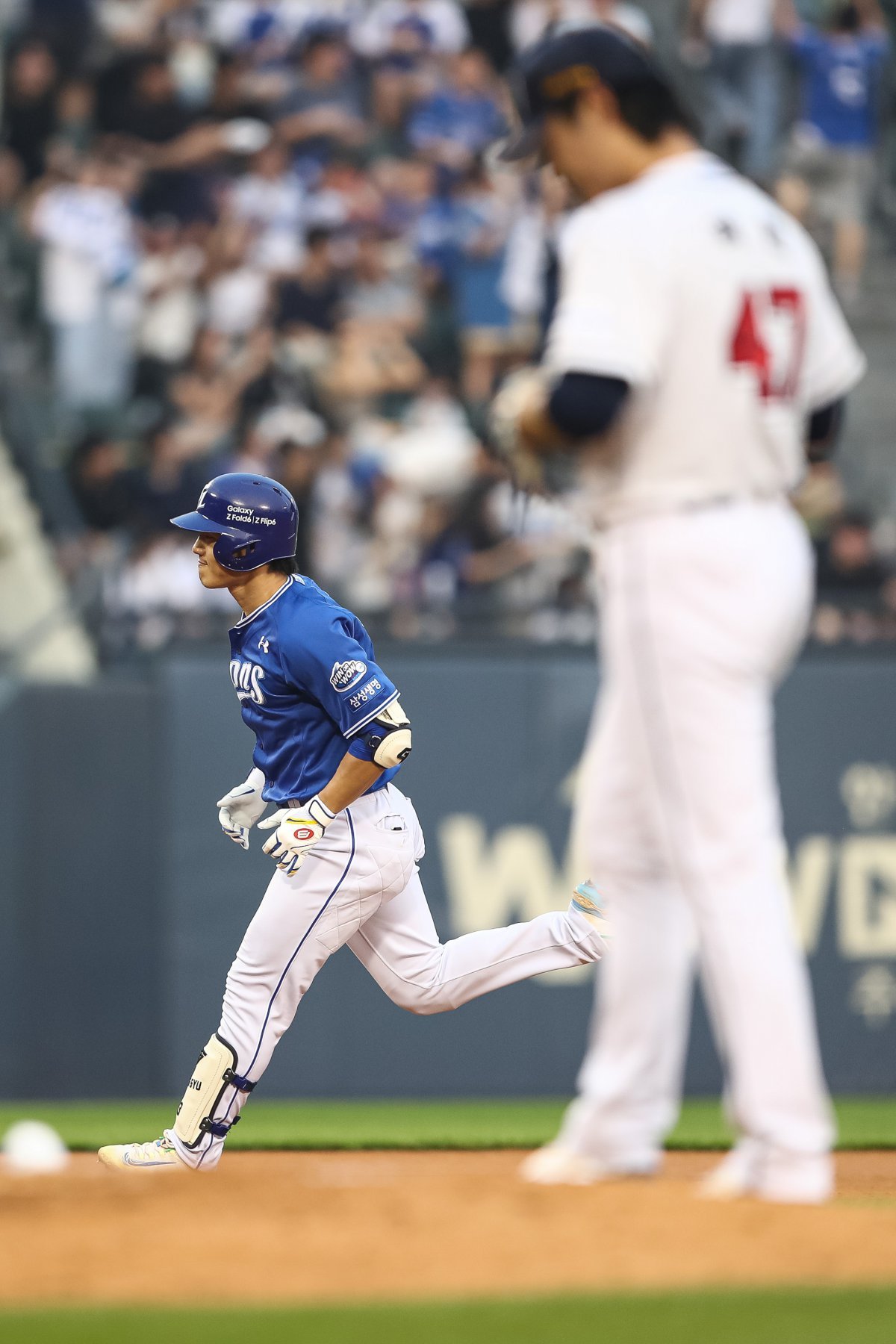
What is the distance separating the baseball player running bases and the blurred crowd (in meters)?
4.42

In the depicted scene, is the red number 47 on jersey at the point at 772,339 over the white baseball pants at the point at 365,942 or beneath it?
over

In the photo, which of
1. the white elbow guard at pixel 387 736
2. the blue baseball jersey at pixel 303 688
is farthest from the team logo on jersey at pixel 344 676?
the white elbow guard at pixel 387 736

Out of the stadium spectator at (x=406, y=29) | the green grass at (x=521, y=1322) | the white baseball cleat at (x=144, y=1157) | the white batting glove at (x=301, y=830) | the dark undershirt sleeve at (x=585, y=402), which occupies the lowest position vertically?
the white baseball cleat at (x=144, y=1157)

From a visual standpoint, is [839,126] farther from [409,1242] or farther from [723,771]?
[409,1242]

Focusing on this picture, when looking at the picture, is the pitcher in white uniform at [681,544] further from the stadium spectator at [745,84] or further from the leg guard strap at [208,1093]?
the stadium spectator at [745,84]

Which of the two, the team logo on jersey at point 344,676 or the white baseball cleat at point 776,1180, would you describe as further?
the team logo on jersey at point 344,676

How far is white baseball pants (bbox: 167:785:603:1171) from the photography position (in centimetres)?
609

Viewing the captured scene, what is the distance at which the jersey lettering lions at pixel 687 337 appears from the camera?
405 centimetres

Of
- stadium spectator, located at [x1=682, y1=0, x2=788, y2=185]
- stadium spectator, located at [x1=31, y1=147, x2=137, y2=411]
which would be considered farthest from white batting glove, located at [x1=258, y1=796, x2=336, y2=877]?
stadium spectator, located at [x1=682, y1=0, x2=788, y2=185]

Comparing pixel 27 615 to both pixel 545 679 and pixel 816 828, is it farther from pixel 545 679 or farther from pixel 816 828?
pixel 816 828

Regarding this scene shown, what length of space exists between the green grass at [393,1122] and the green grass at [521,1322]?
4449mm

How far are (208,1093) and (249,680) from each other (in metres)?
1.20

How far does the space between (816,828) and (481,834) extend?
1.70 m

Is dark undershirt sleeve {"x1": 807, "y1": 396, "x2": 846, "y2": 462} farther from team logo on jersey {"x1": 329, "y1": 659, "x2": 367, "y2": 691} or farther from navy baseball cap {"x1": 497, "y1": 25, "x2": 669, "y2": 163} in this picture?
team logo on jersey {"x1": 329, "y1": 659, "x2": 367, "y2": 691}
